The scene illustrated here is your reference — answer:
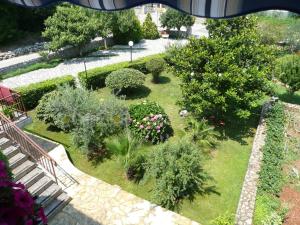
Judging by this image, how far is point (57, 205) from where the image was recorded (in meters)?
8.03

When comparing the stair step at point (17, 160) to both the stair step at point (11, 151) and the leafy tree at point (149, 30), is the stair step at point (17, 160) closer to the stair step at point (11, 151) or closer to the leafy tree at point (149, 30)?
the stair step at point (11, 151)

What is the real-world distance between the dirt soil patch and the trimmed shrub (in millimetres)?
10351

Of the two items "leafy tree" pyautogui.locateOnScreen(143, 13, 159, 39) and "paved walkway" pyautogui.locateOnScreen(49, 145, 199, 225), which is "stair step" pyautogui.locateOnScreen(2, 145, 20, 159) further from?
"leafy tree" pyautogui.locateOnScreen(143, 13, 159, 39)

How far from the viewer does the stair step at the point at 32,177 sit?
804 centimetres

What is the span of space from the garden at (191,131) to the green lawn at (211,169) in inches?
1.2

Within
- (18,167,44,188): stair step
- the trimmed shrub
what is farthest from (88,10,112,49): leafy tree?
(18,167,44,188): stair step

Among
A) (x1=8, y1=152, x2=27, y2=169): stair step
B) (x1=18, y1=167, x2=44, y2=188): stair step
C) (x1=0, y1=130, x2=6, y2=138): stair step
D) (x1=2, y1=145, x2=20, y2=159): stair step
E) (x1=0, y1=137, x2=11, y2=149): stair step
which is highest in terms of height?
(x1=0, y1=130, x2=6, y2=138): stair step

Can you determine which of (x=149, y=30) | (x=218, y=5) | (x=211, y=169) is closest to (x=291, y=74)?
(x=211, y=169)

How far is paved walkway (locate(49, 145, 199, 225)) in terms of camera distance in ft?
25.5

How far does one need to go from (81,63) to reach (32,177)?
1432 cm

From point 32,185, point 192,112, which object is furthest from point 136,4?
point 192,112

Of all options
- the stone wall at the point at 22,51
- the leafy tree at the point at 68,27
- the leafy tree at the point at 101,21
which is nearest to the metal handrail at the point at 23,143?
the leafy tree at the point at 68,27

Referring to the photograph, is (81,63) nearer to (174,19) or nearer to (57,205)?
(174,19)

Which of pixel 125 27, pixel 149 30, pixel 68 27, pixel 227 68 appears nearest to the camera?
pixel 227 68
